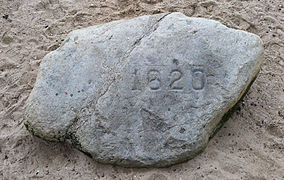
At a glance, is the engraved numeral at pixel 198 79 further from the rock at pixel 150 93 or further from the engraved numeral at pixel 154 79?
the engraved numeral at pixel 154 79

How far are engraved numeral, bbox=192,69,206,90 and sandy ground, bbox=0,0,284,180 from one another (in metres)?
0.47

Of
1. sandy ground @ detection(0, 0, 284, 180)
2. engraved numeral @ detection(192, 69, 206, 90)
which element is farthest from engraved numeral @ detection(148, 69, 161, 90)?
sandy ground @ detection(0, 0, 284, 180)

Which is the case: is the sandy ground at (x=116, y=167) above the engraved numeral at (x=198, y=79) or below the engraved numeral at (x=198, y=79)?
below

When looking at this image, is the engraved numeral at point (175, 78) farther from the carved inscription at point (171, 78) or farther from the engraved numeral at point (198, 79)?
the engraved numeral at point (198, 79)

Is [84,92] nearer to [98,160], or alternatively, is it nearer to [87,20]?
[98,160]

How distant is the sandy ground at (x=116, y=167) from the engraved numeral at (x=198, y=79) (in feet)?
1.55

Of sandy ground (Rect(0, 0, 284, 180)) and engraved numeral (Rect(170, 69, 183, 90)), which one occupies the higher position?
engraved numeral (Rect(170, 69, 183, 90))

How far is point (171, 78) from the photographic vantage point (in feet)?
8.64

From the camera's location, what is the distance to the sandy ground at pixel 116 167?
2574mm

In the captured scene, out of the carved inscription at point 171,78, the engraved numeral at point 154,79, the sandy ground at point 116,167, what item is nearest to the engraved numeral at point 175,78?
the carved inscription at point 171,78

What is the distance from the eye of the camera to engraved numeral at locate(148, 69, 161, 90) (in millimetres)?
2641

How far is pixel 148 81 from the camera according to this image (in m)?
2.65

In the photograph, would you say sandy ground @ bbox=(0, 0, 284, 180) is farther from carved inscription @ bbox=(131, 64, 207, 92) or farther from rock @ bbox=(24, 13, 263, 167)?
carved inscription @ bbox=(131, 64, 207, 92)

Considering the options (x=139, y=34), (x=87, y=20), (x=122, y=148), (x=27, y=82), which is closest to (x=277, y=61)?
(x=139, y=34)
